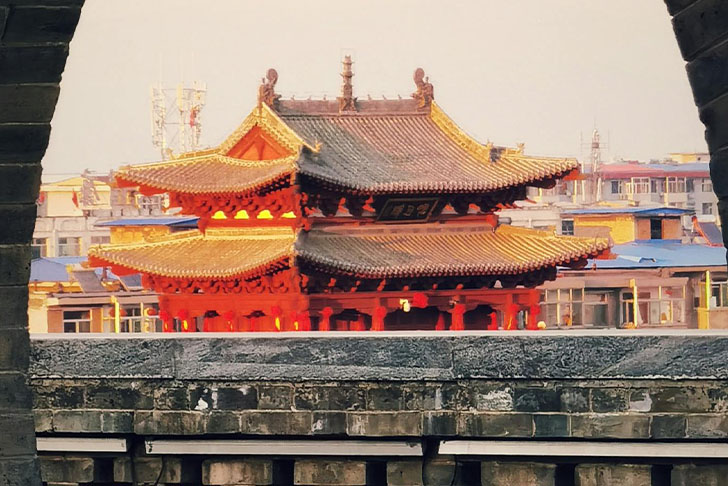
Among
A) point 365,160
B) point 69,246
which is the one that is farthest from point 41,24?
point 69,246

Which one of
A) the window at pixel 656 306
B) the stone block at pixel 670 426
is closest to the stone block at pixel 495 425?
the stone block at pixel 670 426

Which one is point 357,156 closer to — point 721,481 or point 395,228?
point 395,228

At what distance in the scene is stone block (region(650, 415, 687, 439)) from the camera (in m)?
8.84

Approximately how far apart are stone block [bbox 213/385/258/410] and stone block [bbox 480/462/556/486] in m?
1.41

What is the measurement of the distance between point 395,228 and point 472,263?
6.81ft

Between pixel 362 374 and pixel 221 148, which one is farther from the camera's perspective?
pixel 221 148

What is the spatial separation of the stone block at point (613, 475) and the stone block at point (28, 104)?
4.34m

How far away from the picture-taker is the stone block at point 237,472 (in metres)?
9.48

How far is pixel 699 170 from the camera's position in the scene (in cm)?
9488

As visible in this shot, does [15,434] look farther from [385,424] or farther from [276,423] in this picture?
[385,424]

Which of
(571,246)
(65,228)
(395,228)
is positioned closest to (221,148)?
(395,228)

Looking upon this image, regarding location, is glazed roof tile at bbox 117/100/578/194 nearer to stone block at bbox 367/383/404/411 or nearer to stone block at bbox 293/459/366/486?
stone block at bbox 293/459/366/486

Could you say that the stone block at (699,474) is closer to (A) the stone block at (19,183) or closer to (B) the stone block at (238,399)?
(B) the stone block at (238,399)

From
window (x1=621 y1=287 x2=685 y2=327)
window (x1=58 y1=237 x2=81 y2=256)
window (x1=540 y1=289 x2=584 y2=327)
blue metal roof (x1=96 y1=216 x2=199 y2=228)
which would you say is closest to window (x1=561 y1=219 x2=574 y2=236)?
window (x1=621 y1=287 x2=685 y2=327)
